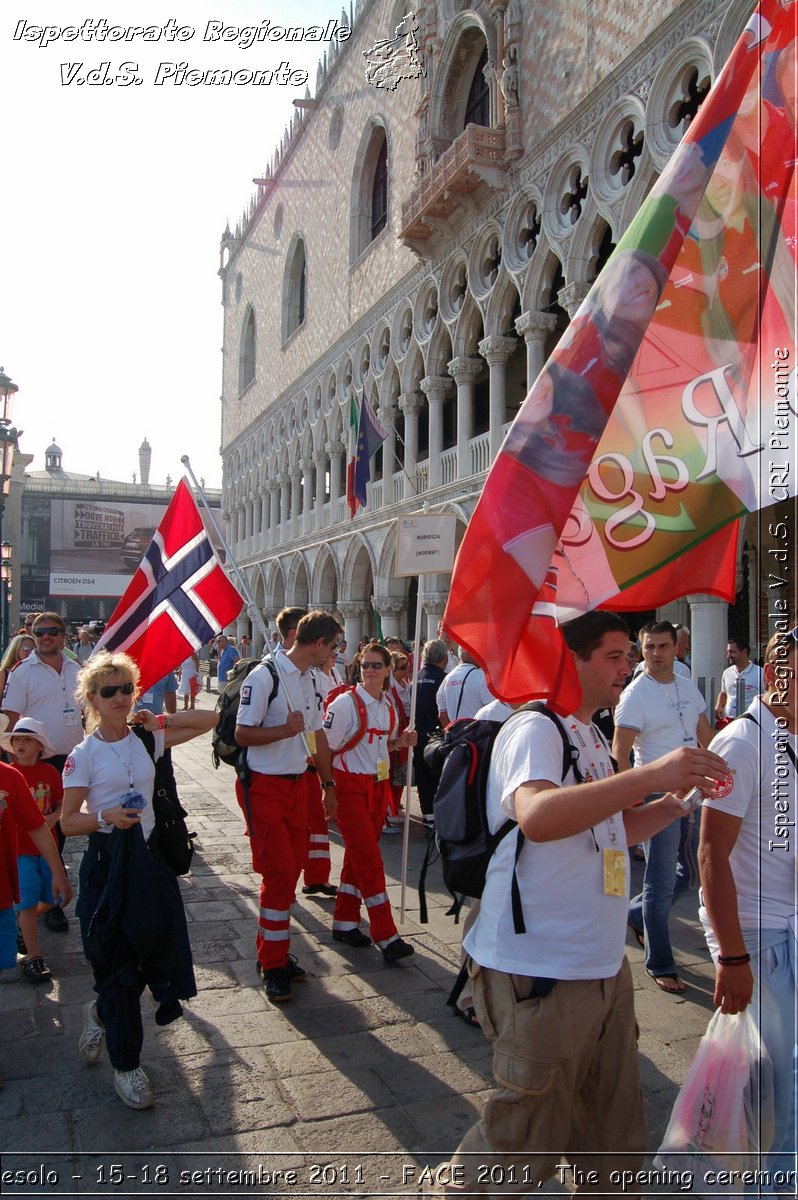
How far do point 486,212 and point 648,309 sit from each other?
1475cm

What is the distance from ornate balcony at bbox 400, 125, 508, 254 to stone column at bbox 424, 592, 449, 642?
23.9ft

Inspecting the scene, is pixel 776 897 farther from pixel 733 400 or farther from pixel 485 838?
pixel 733 400

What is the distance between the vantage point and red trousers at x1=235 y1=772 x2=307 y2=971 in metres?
4.14

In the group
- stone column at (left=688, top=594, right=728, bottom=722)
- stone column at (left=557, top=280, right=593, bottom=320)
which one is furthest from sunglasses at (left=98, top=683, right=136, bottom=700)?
stone column at (left=557, top=280, right=593, bottom=320)

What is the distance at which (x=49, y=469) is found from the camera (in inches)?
2665

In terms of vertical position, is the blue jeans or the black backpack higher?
the black backpack

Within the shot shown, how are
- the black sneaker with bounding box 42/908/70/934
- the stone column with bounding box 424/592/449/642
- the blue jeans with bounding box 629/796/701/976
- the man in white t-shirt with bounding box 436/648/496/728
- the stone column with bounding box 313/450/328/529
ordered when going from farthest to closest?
1. the stone column with bounding box 313/450/328/529
2. the stone column with bounding box 424/592/449/642
3. the man in white t-shirt with bounding box 436/648/496/728
4. the black sneaker with bounding box 42/908/70/934
5. the blue jeans with bounding box 629/796/701/976

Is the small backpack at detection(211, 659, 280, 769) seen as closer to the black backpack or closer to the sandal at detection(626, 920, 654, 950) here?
the black backpack

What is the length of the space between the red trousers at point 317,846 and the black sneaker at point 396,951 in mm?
1277

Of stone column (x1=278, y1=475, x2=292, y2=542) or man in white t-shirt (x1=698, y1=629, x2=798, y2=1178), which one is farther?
stone column (x1=278, y1=475, x2=292, y2=542)

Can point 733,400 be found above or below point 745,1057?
above

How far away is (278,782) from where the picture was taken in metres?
4.36

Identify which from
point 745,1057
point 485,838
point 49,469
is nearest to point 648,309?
point 485,838

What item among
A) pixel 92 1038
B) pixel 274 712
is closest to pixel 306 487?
pixel 274 712
